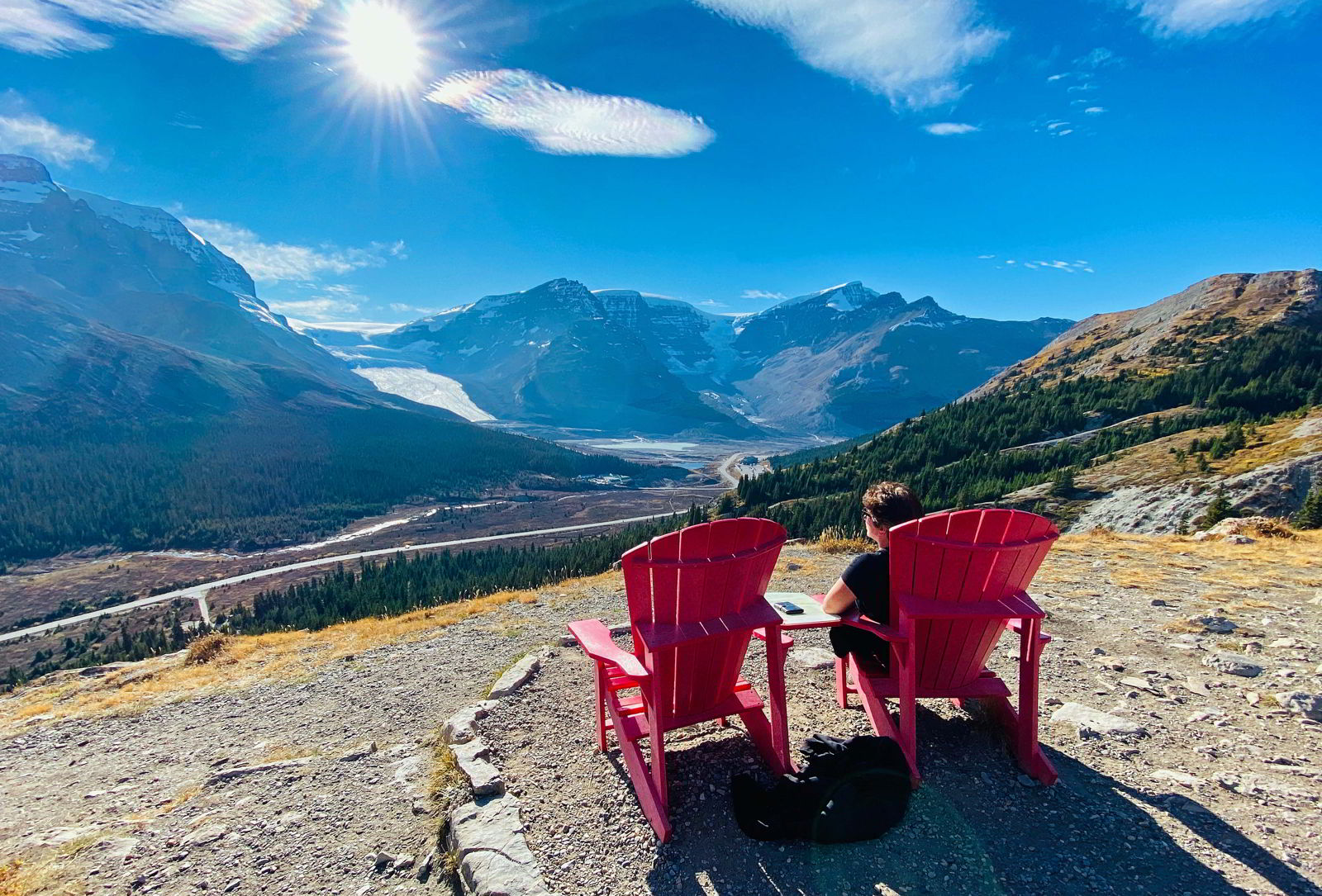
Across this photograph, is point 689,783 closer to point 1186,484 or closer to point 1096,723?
point 1096,723

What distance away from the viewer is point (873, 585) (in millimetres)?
4801

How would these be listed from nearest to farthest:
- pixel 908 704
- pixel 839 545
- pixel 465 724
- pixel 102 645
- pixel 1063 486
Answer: pixel 908 704 → pixel 465 724 → pixel 839 545 → pixel 1063 486 → pixel 102 645

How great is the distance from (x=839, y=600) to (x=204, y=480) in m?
189

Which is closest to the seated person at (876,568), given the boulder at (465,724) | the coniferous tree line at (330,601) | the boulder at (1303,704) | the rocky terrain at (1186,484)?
the boulder at (465,724)

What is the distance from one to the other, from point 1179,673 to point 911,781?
185 inches

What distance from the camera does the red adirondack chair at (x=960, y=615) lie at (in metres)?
4.28

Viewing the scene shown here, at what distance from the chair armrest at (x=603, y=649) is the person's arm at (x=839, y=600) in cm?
171

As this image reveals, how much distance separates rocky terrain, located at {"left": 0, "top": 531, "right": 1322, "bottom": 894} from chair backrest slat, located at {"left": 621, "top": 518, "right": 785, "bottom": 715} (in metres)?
0.98

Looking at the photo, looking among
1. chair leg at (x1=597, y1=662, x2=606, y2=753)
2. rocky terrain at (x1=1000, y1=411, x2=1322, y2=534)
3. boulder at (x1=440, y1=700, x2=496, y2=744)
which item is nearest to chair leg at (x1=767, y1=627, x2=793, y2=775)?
chair leg at (x1=597, y1=662, x2=606, y2=753)

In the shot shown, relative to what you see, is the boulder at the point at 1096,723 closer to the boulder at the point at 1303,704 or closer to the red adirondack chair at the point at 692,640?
the boulder at the point at 1303,704

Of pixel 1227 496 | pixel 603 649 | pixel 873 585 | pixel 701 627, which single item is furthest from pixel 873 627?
pixel 1227 496

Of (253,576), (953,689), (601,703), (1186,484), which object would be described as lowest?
(253,576)

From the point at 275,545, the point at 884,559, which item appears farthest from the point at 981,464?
the point at 275,545

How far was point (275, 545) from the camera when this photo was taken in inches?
4486
